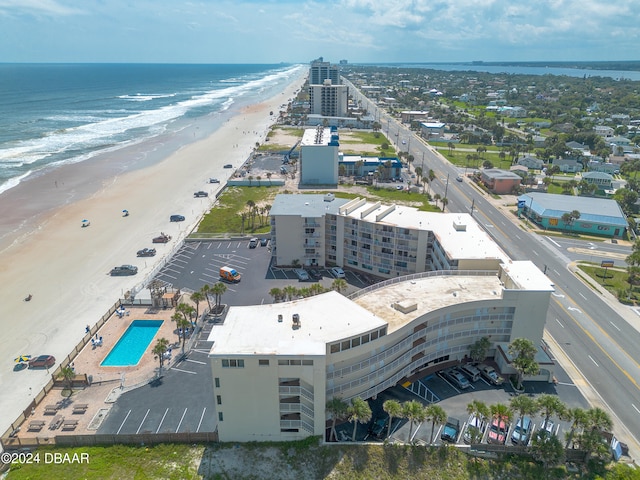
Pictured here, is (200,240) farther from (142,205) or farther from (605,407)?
(605,407)

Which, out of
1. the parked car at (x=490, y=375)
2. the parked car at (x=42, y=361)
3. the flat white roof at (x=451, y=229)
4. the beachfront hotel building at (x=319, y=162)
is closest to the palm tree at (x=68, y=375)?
the parked car at (x=42, y=361)

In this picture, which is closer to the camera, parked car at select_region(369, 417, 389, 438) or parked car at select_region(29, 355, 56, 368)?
parked car at select_region(369, 417, 389, 438)

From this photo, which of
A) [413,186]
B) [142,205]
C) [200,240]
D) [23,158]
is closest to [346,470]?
[200,240]

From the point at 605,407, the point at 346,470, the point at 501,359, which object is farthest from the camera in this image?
the point at 501,359

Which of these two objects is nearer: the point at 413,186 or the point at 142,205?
the point at 142,205

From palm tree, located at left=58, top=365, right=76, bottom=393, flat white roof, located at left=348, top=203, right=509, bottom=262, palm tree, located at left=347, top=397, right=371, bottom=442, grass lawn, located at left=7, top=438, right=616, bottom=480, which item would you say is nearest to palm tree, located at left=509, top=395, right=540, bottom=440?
grass lawn, located at left=7, top=438, right=616, bottom=480

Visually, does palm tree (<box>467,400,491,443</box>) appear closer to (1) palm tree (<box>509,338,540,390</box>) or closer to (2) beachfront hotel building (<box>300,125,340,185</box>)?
(1) palm tree (<box>509,338,540,390</box>)

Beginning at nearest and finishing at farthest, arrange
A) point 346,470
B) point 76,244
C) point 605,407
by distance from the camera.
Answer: point 346,470 → point 605,407 → point 76,244
